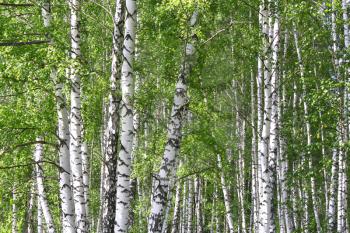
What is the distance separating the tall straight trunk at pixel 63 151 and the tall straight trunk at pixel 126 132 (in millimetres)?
1884

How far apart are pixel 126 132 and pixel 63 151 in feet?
7.57

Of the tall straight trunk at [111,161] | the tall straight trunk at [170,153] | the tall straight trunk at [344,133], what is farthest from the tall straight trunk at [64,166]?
the tall straight trunk at [344,133]

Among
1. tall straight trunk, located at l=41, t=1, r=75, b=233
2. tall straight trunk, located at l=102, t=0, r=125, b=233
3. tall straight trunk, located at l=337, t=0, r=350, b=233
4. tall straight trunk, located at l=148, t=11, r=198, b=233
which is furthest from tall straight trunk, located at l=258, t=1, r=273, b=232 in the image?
tall straight trunk, located at l=41, t=1, r=75, b=233

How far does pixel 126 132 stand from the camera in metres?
7.58

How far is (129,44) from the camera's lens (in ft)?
25.7

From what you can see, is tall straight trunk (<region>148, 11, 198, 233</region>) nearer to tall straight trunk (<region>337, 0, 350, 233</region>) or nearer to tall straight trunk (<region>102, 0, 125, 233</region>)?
tall straight trunk (<region>102, 0, 125, 233</region>)

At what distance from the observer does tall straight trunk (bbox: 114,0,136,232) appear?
24.2 ft

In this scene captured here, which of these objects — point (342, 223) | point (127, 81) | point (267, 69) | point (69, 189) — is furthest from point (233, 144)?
point (127, 81)

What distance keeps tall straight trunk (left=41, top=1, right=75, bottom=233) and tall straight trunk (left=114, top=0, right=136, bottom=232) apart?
1884mm

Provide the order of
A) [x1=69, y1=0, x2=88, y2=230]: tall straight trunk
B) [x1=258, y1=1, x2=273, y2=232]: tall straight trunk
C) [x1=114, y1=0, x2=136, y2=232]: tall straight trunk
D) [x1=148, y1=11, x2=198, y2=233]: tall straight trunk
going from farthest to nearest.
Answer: [x1=258, y1=1, x2=273, y2=232]: tall straight trunk
[x1=69, y1=0, x2=88, y2=230]: tall straight trunk
[x1=148, y1=11, x2=198, y2=233]: tall straight trunk
[x1=114, y1=0, x2=136, y2=232]: tall straight trunk

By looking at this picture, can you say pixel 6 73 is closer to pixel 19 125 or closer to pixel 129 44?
pixel 19 125

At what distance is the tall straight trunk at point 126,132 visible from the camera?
290 inches

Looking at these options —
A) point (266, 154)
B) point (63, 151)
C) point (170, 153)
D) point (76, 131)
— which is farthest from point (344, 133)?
point (63, 151)

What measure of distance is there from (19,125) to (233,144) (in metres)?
9.70
